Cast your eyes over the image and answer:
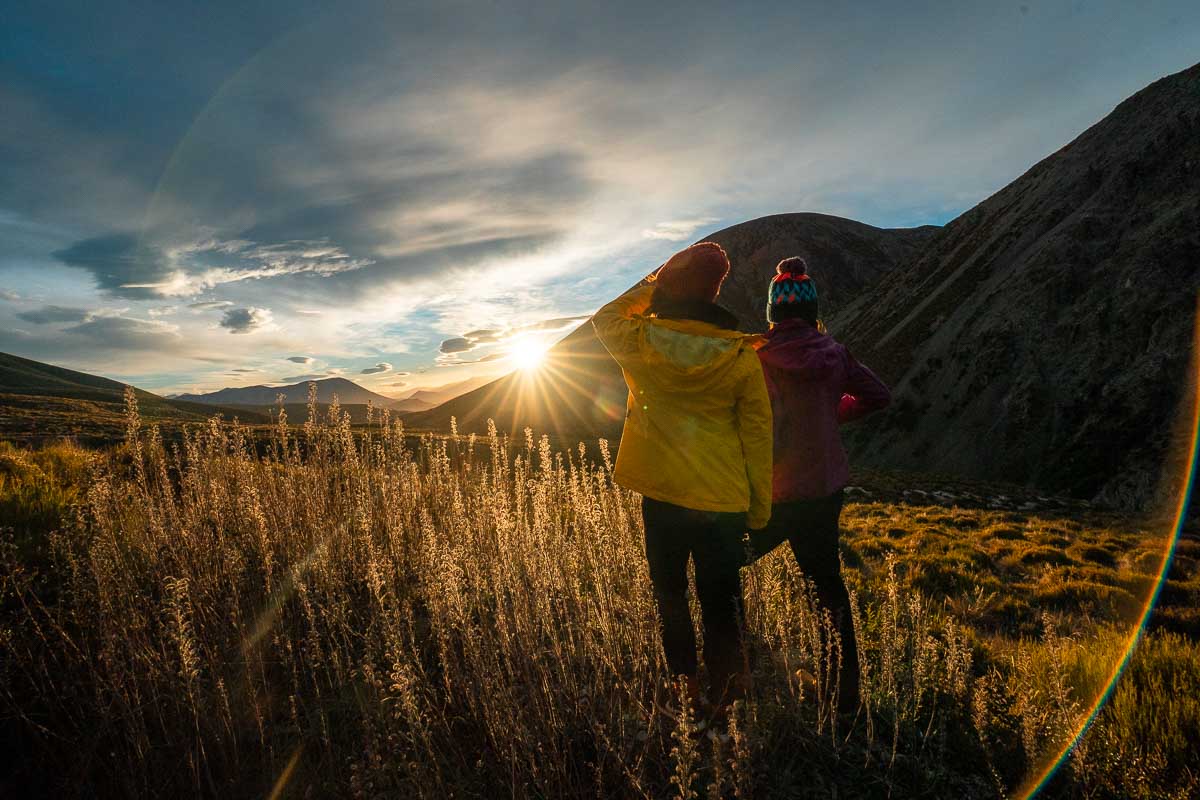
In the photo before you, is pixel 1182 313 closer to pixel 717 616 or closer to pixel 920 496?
pixel 920 496

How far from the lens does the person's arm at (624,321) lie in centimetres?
251

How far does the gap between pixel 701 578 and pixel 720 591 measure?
115 mm

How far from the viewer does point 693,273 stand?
254 cm

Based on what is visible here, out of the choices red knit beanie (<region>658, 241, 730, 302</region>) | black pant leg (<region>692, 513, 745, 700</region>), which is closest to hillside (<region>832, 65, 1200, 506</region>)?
black pant leg (<region>692, 513, 745, 700</region>)

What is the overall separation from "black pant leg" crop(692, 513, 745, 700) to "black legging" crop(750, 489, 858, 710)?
33cm

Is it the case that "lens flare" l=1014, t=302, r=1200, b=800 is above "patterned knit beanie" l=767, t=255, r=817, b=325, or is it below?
below

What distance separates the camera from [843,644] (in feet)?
8.99

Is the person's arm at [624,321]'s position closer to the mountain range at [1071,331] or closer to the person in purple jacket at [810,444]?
the person in purple jacket at [810,444]

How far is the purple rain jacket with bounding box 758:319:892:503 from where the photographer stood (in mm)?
2654

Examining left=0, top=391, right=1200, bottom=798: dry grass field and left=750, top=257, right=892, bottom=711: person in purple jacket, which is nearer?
left=0, top=391, right=1200, bottom=798: dry grass field

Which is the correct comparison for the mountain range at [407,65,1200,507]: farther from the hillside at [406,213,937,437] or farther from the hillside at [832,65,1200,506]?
the hillside at [406,213,937,437]

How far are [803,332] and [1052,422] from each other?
2351 cm

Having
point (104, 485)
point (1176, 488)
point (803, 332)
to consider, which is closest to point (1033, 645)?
point (803, 332)

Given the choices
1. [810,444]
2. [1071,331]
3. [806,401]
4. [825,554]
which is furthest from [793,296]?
[1071,331]
